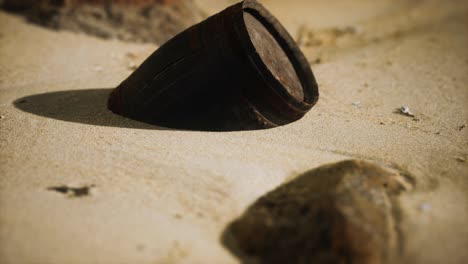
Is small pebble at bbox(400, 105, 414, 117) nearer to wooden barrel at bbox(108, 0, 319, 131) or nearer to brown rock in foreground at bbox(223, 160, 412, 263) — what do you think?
wooden barrel at bbox(108, 0, 319, 131)

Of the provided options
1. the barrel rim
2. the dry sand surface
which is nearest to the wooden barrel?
the barrel rim

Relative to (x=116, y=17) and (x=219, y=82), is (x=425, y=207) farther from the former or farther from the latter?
(x=116, y=17)

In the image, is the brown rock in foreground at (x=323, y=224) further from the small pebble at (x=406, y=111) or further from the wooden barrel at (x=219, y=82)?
the small pebble at (x=406, y=111)

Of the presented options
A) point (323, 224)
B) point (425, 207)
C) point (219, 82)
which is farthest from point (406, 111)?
point (323, 224)

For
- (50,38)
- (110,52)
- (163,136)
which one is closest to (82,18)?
(50,38)

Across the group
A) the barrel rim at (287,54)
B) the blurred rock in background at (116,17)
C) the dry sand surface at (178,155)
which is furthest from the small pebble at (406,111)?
the blurred rock in background at (116,17)

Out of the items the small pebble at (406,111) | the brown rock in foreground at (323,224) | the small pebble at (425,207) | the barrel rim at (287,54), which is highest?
the barrel rim at (287,54)
